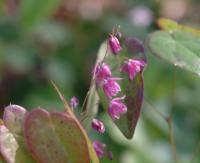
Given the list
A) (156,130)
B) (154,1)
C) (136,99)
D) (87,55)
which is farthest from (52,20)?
(136,99)

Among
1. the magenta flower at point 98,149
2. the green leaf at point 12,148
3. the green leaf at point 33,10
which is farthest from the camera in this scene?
the green leaf at point 33,10

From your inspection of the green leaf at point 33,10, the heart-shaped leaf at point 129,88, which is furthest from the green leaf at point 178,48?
the green leaf at point 33,10

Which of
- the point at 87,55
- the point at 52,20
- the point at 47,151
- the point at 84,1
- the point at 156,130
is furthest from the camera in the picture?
the point at 84,1

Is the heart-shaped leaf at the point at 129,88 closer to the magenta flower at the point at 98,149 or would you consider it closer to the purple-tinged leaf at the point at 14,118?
the magenta flower at the point at 98,149

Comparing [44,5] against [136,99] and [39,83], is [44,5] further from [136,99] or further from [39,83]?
[136,99]

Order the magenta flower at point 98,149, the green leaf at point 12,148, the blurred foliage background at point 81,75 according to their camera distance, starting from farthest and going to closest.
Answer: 1. the blurred foliage background at point 81,75
2. the magenta flower at point 98,149
3. the green leaf at point 12,148
